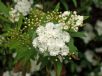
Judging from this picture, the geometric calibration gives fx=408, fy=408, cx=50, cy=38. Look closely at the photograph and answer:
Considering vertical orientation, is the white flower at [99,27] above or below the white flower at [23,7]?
below

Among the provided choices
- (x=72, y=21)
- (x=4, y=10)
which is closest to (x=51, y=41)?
(x=72, y=21)

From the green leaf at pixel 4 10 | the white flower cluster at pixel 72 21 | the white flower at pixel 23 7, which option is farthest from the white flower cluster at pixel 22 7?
the white flower cluster at pixel 72 21

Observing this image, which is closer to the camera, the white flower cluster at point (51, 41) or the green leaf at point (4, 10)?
the white flower cluster at point (51, 41)

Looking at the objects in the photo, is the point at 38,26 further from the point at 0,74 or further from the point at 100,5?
the point at 100,5

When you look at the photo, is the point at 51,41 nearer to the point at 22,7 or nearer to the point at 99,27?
the point at 22,7

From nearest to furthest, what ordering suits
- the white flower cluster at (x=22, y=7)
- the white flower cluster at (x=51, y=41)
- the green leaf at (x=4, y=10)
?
the white flower cluster at (x=51, y=41), the green leaf at (x=4, y=10), the white flower cluster at (x=22, y=7)

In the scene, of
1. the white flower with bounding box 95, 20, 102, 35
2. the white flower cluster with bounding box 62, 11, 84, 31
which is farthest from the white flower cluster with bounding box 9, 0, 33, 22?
the white flower with bounding box 95, 20, 102, 35

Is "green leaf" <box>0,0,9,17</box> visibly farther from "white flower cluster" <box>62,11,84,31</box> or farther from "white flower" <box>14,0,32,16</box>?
"white flower cluster" <box>62,11,84,31</box>

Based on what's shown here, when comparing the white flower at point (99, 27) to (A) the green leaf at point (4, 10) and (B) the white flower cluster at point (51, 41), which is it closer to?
(A) the green leaf at point (4, 10)

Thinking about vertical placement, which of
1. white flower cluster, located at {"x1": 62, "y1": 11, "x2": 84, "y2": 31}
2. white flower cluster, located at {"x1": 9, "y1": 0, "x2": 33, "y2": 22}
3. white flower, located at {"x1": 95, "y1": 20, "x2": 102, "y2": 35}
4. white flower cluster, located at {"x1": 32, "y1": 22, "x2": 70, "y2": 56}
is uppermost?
white flower cluster, located at {"x1": 9, "y1": 0, "x2": 33, "y2": 22}
